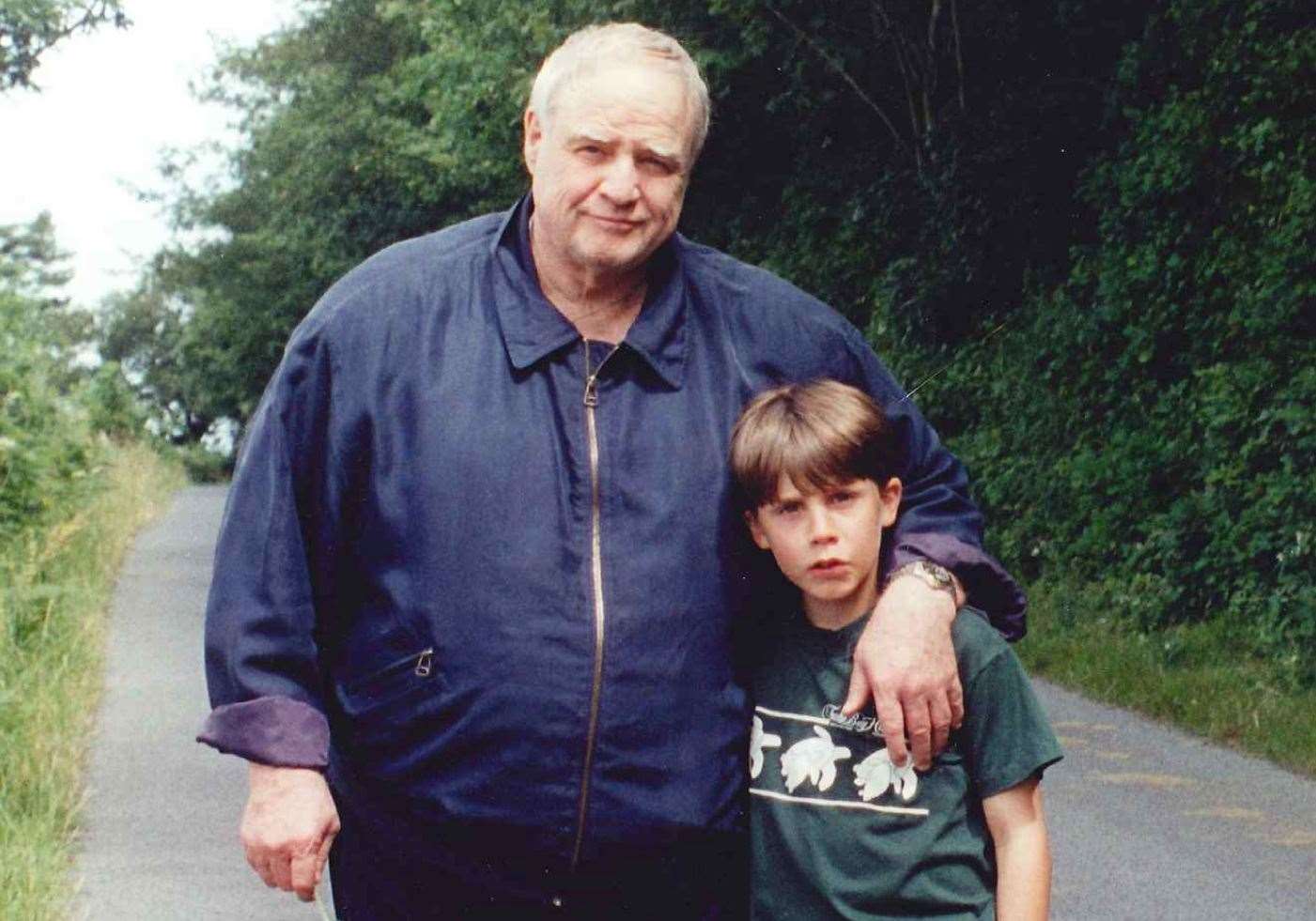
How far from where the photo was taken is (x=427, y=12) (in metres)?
25.7

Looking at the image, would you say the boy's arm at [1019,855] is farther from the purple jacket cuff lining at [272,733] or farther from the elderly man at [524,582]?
the purple jacket cuff lining at [272,733]

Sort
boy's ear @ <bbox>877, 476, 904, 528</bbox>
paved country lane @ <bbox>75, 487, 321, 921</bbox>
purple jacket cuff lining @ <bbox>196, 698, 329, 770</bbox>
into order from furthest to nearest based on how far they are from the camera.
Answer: paved country lane @ <bbox>75, 487, 321, 921</bbox> < boy's ear @ <bbox>877, 476, 904, 528</bbox> < purple jacket cuff lining @ <bbox>196, 698, 329, 770</bbox>

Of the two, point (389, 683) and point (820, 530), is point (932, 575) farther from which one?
point (389, 683)

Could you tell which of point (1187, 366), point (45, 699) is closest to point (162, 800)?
point (45, 699)

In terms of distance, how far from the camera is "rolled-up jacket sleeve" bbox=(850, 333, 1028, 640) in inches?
127

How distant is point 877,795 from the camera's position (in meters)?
3.13

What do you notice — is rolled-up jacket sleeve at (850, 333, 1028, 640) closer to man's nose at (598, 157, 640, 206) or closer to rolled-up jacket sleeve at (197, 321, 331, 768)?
man's nose at (598, 157, 640, 206)

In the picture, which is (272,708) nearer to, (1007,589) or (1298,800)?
(1007,589)

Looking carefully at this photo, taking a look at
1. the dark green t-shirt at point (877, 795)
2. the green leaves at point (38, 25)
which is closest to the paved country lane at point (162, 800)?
the dark green t-shirt at point (877, 795)

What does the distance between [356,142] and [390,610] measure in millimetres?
34287

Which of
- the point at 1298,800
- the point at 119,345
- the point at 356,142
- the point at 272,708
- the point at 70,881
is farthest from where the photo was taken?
the point at 119,345

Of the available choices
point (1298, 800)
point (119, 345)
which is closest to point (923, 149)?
point (1298, 800)

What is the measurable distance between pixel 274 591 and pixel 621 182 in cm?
75

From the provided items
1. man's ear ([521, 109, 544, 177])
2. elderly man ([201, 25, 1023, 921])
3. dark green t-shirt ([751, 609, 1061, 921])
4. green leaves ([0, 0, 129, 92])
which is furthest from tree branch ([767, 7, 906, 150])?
dark green t-shirt ([751, 609, 1061, 921])
